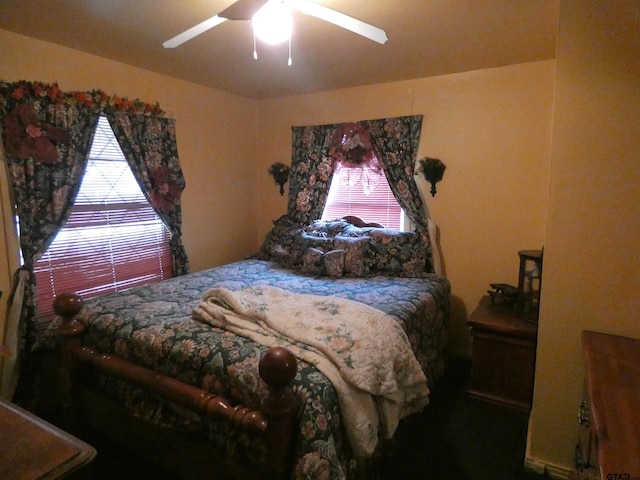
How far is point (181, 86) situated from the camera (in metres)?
3.31

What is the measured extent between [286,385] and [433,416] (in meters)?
1.48

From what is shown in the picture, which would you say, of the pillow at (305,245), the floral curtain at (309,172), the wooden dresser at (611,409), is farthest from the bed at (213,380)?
the floral curtain at (309,172)

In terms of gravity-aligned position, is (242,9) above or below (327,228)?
above

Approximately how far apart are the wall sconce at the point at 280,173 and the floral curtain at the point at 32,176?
6.15 feet

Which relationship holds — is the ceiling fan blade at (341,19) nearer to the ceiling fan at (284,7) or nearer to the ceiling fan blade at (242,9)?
the ceiling fan at (284,7)

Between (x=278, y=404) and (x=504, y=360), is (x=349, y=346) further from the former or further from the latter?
(x=504, y=360)

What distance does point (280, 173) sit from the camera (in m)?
3.97

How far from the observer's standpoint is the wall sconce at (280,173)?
13.0 feet

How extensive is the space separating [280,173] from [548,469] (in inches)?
127

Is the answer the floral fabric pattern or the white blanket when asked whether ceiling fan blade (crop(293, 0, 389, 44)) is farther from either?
the floral fabric pattern

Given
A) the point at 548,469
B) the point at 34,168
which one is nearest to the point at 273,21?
the point at 34,168

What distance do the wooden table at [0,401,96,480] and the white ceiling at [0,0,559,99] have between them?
1.93 meters

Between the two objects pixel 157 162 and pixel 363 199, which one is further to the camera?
pixel 363 199

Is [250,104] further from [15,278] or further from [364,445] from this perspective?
[364,445]
